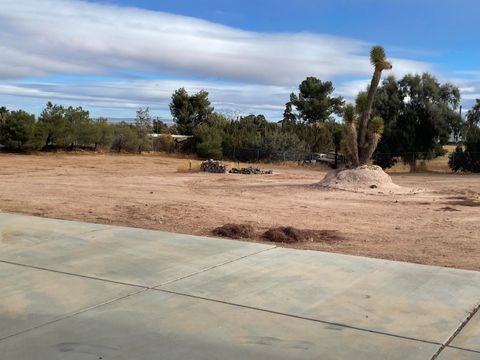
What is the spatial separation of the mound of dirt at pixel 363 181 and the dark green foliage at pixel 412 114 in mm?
16700

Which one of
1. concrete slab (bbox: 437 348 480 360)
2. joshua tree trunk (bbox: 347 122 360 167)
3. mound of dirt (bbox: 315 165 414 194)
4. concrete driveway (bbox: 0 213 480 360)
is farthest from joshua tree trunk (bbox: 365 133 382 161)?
concrete slab (bbox: 437 348 480 360)

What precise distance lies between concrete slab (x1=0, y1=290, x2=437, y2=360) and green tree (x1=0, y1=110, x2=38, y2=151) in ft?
119

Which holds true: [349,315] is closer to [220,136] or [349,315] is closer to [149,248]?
[149,248]

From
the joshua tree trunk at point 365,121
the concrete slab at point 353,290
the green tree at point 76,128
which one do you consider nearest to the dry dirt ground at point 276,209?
the concrete slab at point 353,290

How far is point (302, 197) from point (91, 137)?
1105 inches

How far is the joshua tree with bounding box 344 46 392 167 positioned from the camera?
23.2 metres

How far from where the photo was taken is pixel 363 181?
863 inches

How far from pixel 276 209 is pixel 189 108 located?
4629 cm

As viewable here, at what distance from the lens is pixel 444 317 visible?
5.42 metres

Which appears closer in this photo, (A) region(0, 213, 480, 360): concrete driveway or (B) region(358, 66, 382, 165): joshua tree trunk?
(A) region(0, 213, 480, 360): concrete driveway

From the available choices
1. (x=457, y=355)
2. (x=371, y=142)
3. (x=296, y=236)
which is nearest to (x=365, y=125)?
(x=371, y=142)

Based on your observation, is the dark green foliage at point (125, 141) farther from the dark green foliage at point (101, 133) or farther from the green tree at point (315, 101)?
the green tree at point (315, 101)

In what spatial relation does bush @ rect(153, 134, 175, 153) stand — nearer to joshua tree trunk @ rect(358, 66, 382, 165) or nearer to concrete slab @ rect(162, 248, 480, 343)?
joshua tree trunk @ rect(358, 66, 382, 165)

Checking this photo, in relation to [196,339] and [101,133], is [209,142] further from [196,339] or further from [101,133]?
[196,339]
